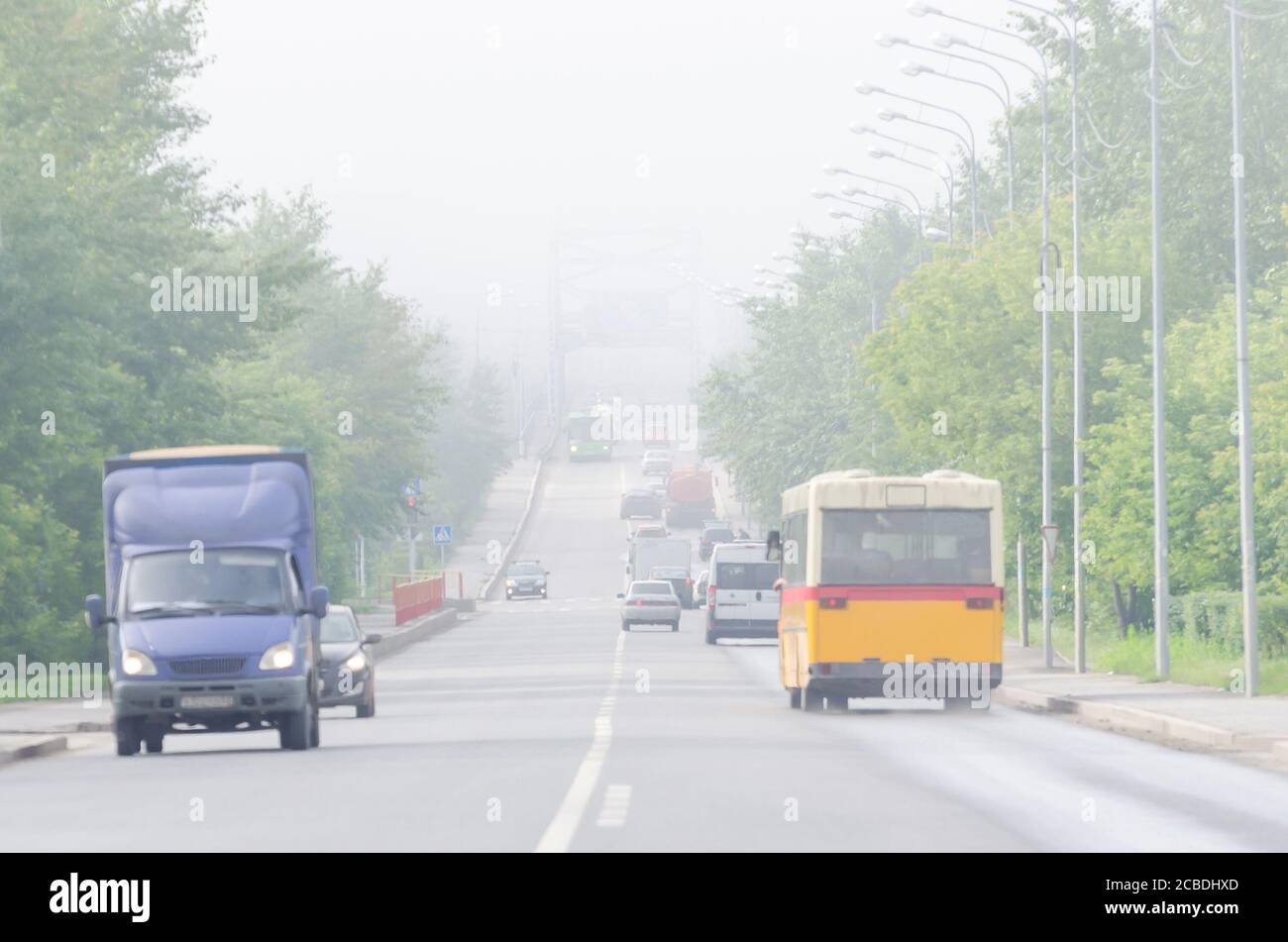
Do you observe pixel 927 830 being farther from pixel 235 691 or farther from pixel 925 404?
pixel 925 404

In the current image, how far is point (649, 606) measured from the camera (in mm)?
69500

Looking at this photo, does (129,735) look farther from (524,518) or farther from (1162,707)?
(524,518)

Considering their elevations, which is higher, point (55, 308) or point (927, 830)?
point (55, 308)

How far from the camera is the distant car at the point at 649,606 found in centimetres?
6950

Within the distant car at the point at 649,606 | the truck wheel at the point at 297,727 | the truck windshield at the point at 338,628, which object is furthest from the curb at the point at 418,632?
the truck wheel at the point at 297,727

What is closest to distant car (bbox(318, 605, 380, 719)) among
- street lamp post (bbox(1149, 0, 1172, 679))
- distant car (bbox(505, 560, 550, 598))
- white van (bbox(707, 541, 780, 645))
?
street lamp post (bbox(1149, 0, 1172, 679))

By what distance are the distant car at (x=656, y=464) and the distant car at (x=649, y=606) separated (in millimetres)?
85813

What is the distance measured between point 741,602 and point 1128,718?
31299 millimetres

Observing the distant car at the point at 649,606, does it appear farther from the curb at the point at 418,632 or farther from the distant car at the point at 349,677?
the distant car at the point at 349,677

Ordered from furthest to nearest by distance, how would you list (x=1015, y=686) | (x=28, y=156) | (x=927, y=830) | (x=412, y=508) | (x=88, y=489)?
(x=412, y=508)
(x=88, y=489)
(x=28, y=156)
(x=1015, y=686)
(x=927, y=830)

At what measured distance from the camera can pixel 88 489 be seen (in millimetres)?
46469

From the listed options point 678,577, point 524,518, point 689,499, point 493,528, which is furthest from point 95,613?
point 524,518

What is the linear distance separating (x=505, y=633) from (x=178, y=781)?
159ft
